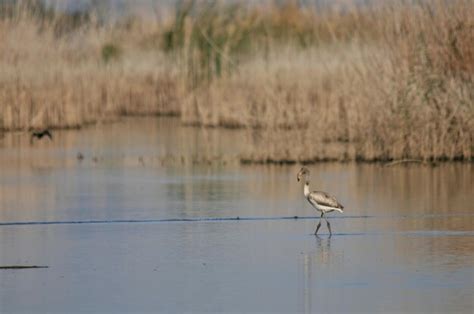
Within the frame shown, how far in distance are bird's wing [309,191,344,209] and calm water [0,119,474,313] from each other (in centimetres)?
28

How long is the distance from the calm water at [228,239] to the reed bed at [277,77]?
2.04ft

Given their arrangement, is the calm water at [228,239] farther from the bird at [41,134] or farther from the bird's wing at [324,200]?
the bird at [41,134]

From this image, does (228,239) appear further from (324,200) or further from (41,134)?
(41,134)

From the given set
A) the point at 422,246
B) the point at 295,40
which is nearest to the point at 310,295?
the point at 422,246

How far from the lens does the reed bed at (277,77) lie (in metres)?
18.4

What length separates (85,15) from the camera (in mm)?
51000

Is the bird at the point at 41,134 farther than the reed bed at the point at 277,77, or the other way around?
the bird at the point at 41,134

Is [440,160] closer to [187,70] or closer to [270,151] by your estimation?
[270,151]

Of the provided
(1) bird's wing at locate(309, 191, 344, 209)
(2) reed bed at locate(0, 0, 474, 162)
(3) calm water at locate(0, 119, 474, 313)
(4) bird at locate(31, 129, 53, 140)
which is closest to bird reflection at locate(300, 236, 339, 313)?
(3) calm water at locate(0, 119, 474, 313)

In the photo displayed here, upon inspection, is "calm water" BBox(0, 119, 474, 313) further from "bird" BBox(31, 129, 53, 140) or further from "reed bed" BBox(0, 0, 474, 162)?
"bird" BBox(31, 129, 53, 140)

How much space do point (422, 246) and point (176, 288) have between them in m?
2.62

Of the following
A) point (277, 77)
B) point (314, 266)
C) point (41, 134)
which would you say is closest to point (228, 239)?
point (314, 266)

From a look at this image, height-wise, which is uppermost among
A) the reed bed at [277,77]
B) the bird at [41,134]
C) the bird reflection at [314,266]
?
the reed bed at [277,77]

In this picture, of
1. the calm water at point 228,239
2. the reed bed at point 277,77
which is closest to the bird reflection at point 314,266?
the calm water at point 228,239
